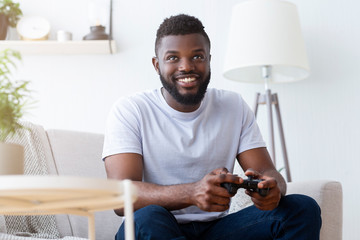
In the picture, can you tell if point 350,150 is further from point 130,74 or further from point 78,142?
point 78,142

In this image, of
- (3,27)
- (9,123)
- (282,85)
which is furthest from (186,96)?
(3,27)

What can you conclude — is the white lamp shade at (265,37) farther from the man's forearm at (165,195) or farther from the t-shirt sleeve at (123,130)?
the man's forearm at (165,195)

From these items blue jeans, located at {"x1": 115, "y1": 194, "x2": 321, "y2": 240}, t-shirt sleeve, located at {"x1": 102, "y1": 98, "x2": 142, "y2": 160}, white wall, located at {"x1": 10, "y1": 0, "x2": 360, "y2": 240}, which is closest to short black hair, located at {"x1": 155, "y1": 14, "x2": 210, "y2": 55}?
t-shirt sleeve, located at {"x1": 102, "y1": 98, "x2": 142, "y2": 160}

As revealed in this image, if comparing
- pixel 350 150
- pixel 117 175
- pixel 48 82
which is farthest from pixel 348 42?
pixel 117 175

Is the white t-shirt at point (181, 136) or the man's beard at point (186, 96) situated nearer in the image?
the white t-shirt at point (181, 136)

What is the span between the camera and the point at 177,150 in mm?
1757

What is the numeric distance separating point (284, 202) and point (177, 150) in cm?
41

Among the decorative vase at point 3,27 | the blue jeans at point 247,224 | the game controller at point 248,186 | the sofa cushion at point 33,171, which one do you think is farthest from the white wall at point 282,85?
the game controller at point 248,186

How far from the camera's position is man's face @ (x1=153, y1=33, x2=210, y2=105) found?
1.85 m

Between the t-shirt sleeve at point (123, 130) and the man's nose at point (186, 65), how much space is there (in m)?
0.20

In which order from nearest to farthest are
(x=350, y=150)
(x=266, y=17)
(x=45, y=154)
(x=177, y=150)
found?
1. (x=177, y=150)
2. (x=45, y=154)
3. (x=266, y=17)
4. (x=350, y=150)

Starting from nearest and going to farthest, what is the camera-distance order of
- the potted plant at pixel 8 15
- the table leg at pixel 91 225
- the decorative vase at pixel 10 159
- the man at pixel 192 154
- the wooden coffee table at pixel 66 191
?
the wooden coffee table at pixel 66 191 → the decorative vase at pixel 10 159 → the table leg at pixel 91 225 → the man at pixel 192 154 → the potted plant at pixel 8 15

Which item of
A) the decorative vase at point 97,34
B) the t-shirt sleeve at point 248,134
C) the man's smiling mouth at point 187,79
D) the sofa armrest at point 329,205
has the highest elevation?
the decorative vase at point 97,34

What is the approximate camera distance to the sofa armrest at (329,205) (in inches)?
66.5
